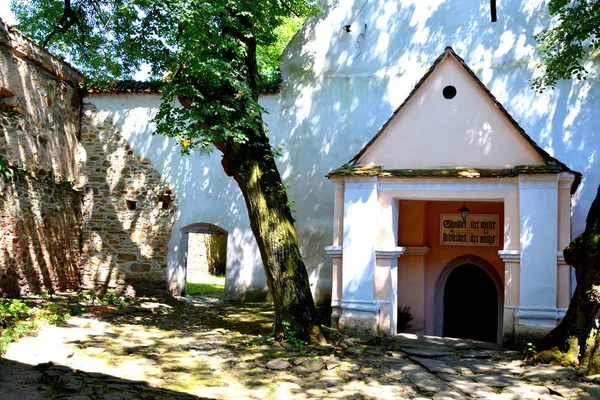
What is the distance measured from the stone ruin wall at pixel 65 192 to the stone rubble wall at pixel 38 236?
0.06ft

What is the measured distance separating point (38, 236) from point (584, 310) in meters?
9.94

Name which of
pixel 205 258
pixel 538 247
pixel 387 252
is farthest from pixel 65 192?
pixel 205 258

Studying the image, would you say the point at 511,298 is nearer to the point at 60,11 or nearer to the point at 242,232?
the point at 242,232

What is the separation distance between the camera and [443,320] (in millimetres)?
11109

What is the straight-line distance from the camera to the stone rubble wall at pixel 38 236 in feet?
34.3

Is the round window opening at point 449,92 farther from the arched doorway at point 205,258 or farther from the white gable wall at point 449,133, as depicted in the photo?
the arched doorway at point 205,258

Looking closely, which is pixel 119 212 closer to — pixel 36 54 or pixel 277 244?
pixel 36 54

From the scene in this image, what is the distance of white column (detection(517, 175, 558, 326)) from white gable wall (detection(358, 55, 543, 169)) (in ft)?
1.74

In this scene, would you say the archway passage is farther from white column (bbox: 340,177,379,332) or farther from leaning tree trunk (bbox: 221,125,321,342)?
leaning tree trunk (bbox: 221,125,321,342)

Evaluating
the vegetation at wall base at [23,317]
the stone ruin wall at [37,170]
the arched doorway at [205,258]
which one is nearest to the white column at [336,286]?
the vegetation at wall base at [23,317]

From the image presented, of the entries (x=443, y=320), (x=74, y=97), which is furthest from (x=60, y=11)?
(x=443, y=320)

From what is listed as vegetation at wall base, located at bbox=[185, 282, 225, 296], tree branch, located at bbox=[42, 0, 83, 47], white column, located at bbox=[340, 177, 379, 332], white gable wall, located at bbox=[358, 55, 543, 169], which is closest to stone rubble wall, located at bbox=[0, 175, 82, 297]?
tree branch, located at bbox=[42, 0, 83, 47]

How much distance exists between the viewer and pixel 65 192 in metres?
12.6

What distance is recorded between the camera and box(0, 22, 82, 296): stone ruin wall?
1055 cm
